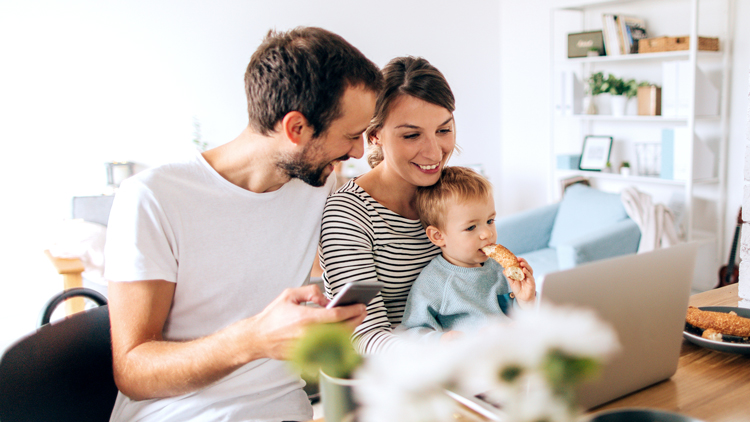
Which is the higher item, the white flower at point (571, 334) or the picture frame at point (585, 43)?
the picture frame at point (585, 43)

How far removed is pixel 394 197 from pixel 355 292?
68 cm

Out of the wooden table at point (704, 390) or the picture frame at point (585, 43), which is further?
the picture frame at point (585, 43)

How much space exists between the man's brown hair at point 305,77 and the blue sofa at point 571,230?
90.2 inches

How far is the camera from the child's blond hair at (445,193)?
1384mm

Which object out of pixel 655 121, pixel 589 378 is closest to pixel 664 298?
pixel 589 378

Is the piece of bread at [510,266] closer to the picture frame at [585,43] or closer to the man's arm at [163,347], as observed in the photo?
the man's arm at [163,347]

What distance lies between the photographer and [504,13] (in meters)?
5.56

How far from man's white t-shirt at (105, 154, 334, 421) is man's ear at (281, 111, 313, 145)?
0.49 feet

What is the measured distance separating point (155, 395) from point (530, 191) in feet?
15.5

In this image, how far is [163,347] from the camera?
3.64 ft

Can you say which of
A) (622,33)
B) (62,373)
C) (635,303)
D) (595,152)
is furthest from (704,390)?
(595,152)

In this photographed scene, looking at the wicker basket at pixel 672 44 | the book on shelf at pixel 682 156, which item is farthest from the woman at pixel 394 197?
the wicker basket at pixel 672 44

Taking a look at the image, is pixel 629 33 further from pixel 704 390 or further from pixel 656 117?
pixel 704 390

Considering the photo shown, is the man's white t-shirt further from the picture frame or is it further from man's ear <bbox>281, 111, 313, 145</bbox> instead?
the picture frame
